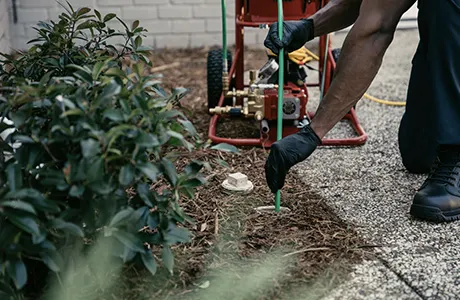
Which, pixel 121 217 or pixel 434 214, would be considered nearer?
pixel 121 217

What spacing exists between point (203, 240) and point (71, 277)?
1.74ft

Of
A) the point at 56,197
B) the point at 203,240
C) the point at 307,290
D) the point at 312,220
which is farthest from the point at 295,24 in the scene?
the point at 56,197

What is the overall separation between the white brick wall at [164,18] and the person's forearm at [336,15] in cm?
217

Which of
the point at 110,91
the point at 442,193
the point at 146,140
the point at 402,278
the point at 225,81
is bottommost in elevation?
the point at 402,278

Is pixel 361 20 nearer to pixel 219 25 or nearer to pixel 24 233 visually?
pixel 24 233

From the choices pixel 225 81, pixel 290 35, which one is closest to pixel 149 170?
pixel 290 35

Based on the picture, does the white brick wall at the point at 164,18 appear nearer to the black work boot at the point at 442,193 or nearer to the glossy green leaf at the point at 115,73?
the black work boot at the point at 442,193

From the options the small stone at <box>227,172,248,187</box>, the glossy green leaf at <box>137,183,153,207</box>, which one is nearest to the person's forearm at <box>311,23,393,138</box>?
the small stone at <box>227,172,248,187</box>

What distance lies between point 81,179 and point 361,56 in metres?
1.14

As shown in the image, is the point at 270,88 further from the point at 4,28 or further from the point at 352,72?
the point at 4,28

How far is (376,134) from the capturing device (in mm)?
3268

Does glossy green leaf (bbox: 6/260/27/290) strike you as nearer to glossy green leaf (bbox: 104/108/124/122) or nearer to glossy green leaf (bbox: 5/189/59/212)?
glossy green leaf (bbox: 5/189/59/212)

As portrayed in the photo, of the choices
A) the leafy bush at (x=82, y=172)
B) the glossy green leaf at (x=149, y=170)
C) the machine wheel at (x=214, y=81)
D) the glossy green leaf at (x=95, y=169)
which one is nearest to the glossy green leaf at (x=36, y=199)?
the leafy bush at (x=82, y=172)

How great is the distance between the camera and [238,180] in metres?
2.58
